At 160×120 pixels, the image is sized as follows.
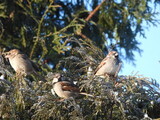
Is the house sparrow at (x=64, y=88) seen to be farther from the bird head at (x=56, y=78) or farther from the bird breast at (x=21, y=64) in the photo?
the bird breast at (x=21, y=64)

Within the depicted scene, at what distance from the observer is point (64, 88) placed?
662 cm

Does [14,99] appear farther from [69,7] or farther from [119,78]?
[69,7]

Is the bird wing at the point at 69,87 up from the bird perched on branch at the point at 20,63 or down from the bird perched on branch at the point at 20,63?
down

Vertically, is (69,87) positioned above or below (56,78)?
below

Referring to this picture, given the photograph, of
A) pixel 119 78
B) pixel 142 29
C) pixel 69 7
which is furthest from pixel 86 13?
pixel 119 78

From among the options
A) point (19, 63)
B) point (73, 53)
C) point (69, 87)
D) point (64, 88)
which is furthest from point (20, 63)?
point (69, 87)

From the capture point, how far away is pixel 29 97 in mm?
5945

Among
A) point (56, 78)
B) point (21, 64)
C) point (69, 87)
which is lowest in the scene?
point (69, 87)

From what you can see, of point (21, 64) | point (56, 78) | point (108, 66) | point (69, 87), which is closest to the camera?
point (69, 87)

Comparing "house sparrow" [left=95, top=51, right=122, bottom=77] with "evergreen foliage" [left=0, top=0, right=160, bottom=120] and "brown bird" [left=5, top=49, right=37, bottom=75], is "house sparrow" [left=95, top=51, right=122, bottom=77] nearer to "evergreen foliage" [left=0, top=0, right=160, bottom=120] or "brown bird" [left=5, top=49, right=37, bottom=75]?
"evergreen foliage" [left=0, top=0, right=160, bottom=120]

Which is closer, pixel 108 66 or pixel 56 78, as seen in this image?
pixel 56 78

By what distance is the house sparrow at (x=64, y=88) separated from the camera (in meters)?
6.39

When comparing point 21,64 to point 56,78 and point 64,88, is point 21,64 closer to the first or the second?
point 56,78

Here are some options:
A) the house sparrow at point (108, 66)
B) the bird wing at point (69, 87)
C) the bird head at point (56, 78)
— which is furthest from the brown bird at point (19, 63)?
the house sparrow at point (108, 66)
